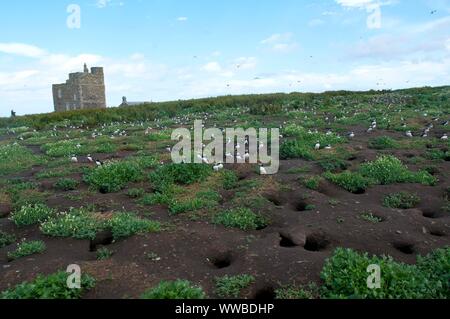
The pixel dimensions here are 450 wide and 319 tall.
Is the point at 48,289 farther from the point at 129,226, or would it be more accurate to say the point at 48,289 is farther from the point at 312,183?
the point at 312,183

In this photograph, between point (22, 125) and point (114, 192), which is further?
point (22, 125)

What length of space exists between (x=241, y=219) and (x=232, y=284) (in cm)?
228

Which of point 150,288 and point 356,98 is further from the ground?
point 356,98

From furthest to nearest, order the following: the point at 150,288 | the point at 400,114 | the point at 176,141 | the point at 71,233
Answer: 1. the point at 400,114
2. the point at 176,141
3. the point at 71,233
4. the point at 150,288

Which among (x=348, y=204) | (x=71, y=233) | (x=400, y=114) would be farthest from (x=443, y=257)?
(x=400, y=114)

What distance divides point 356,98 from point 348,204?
2505cm

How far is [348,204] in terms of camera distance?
959cm

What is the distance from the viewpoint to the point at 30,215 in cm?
901

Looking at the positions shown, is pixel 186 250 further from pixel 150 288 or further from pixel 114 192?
pixel 114 192

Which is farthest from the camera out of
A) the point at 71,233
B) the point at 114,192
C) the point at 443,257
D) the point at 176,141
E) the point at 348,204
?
the point at 176,141

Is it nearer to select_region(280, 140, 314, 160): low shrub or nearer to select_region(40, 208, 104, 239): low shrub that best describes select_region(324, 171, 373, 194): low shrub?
select_region(280, 140, 314, 160): low shrub

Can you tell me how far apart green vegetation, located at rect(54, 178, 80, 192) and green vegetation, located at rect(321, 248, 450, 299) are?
6.82 m

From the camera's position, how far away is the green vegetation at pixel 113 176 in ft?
35.9

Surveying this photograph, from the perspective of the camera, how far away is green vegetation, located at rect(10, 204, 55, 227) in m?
8.89
